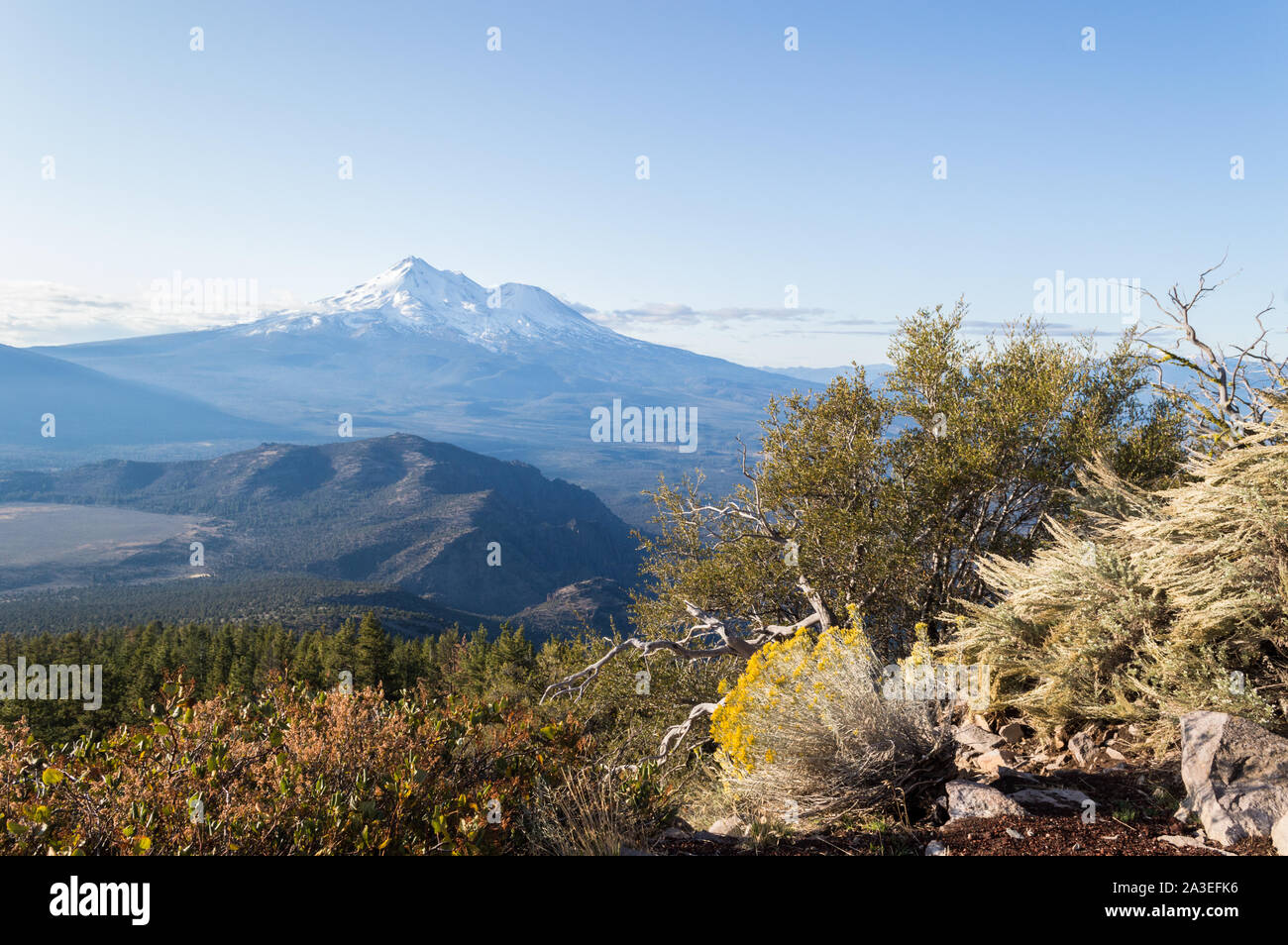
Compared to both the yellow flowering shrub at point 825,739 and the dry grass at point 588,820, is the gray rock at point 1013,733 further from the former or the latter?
the dry grass at point 588,820

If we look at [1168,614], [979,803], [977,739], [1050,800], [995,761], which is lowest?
[977,739]

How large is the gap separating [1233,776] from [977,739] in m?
3.07

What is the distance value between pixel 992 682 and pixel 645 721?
6534 millimetres

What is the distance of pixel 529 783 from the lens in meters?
5.61

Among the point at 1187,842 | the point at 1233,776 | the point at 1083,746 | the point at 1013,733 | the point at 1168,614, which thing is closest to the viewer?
the point at 1187,842

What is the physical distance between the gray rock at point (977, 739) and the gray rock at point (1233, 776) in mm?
2567

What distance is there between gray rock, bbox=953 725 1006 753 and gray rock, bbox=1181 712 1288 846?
2.57m

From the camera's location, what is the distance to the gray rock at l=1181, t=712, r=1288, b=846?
14.6 feet

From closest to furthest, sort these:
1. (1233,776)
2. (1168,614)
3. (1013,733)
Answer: (1233,776)
(1168,614)
(1013,733)

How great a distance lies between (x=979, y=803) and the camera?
5152 mm

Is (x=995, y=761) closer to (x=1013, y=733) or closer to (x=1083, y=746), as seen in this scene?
(x=1083, y=746)

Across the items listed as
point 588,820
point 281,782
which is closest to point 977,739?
point 588,820

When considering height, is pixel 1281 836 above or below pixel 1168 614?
below
